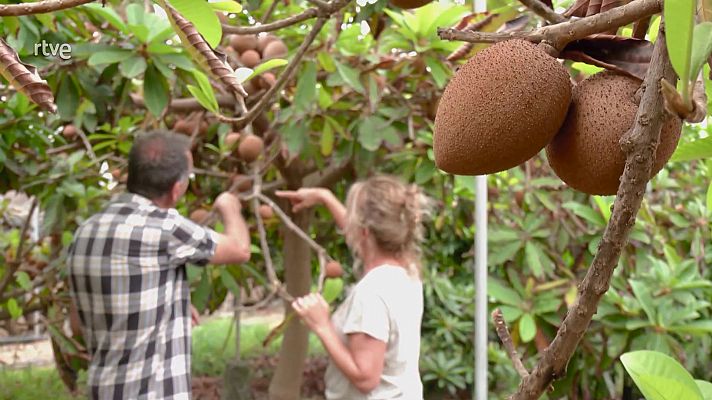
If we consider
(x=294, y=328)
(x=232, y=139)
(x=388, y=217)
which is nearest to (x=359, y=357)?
(x=388, y=217)

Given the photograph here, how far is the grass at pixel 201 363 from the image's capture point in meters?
3.78

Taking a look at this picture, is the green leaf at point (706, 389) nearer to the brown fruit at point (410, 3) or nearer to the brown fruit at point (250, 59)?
the brown fruit at point (410, 3)

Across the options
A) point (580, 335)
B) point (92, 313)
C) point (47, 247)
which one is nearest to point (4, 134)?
point (92, 313)

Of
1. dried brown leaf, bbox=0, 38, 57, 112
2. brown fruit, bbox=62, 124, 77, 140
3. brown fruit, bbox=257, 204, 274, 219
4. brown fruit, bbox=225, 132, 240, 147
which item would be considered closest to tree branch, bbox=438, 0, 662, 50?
dried brown leaf, bbox=0, 38, 57, 112

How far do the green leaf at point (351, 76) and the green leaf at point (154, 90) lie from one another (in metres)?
0.56

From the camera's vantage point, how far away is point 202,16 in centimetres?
61

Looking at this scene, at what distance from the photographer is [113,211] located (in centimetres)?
192

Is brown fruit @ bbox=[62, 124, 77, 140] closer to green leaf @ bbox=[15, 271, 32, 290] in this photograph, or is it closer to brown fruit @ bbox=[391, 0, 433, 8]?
green leaf @ bbox=[15, 271, 32, 290]

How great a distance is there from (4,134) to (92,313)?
2.18 feet

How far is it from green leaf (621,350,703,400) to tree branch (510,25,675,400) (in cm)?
10

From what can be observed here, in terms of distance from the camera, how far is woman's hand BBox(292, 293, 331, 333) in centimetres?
185

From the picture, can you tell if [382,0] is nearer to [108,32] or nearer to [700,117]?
[108,32]

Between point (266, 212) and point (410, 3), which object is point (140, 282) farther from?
point (410, 3)

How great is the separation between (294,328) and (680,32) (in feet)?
10.2
